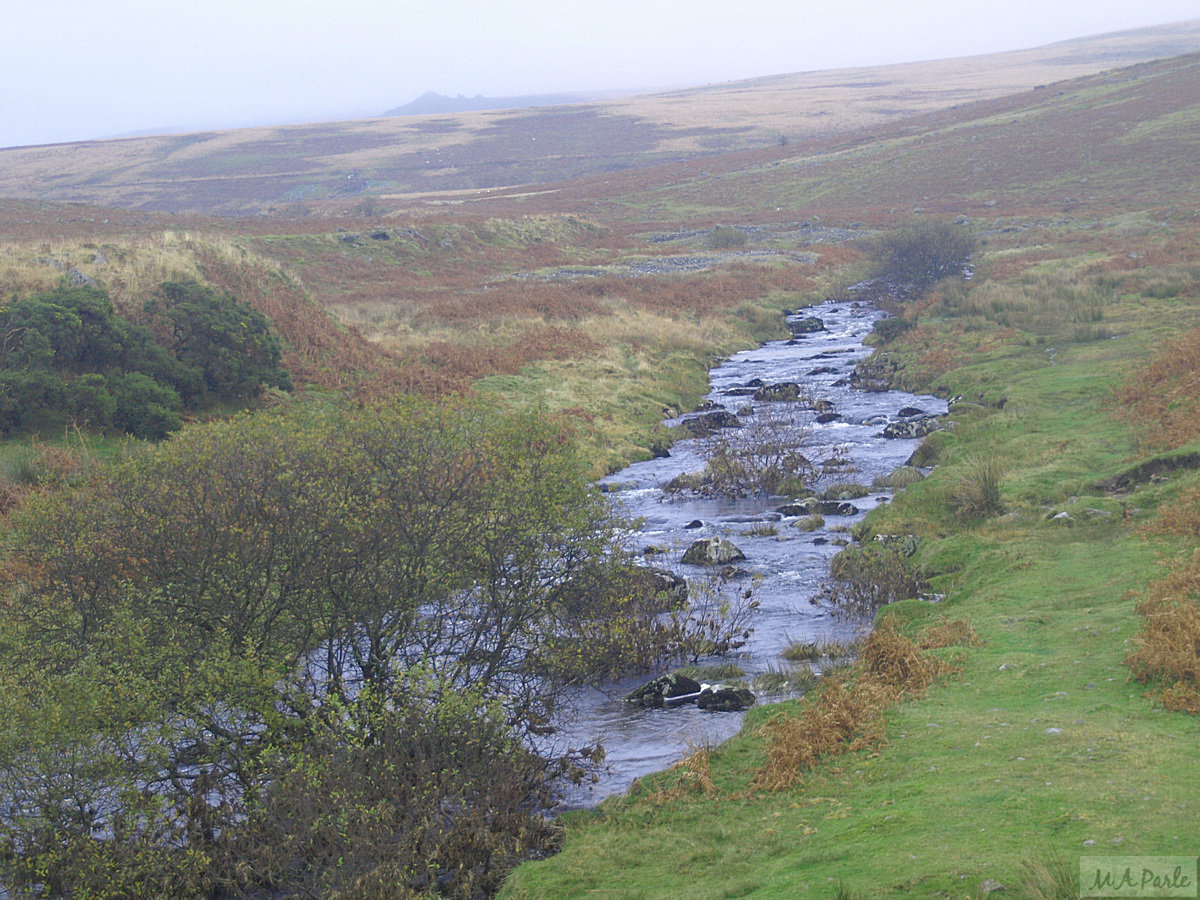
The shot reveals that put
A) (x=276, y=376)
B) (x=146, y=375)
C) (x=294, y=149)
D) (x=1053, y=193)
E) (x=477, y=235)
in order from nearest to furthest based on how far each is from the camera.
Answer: (x=146, y=375) < (x=276, y=376) < (x=477, y=235) < (x=1053, y=193) < (x=294, y=149)

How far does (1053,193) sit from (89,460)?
3081 inches

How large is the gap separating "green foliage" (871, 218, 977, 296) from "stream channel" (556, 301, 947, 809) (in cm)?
1056

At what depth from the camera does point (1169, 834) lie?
6676mm

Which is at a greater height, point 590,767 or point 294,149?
point 294,149

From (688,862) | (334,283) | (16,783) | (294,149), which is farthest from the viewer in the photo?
(294,149)

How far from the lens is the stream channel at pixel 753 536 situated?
1273cm

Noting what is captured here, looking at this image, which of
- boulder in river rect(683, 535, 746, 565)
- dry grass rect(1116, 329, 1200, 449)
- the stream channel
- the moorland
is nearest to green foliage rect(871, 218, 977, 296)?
Answer: the stream channel

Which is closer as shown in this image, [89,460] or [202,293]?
[89,460]

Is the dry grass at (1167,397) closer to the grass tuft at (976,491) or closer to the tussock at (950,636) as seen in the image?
the grass tuft at (976,491)

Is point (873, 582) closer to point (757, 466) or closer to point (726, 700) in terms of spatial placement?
point (726, 700)

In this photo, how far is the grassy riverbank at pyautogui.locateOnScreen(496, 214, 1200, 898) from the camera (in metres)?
7.17

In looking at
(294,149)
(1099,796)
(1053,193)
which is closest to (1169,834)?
(1099,796)

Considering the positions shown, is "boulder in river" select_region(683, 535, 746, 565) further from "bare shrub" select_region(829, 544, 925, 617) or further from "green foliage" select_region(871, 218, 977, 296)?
"green foliage" select_region(871, 218, 977, 296)

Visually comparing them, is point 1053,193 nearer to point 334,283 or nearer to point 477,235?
point 477,235
